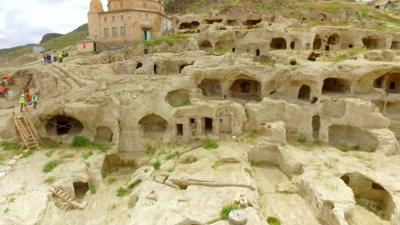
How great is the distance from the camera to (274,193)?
57.4 feet

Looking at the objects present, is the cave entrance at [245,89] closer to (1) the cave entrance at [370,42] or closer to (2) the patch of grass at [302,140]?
(2) the patch of grass at [302,140]

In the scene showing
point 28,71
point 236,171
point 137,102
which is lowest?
point 236,171

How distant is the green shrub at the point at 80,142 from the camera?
71.5 ft

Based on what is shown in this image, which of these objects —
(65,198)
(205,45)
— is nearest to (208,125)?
(65,198)

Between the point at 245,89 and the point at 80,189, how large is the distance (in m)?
19.0

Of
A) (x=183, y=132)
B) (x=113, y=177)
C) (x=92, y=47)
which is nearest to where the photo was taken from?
(x=113, y=177)

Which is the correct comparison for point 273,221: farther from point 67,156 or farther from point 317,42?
point 317,42

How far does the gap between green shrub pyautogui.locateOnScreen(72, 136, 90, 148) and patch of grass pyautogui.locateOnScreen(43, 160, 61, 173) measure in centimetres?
249

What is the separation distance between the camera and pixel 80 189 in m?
19.2

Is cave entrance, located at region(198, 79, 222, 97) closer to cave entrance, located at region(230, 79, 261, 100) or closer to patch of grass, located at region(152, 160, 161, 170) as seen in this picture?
cave entrance, located at region(230, 79, 261, 100)

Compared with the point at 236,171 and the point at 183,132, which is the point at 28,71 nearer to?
the point at 183,132

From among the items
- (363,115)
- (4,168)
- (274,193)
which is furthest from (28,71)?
(363,115)

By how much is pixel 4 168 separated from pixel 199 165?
12.8 metres

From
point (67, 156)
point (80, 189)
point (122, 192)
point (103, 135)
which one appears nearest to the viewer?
point (122, 192)
